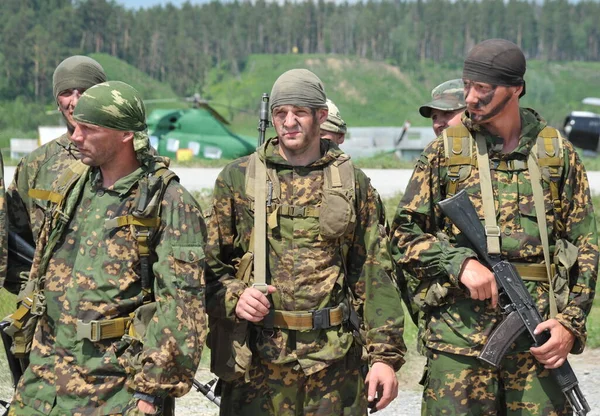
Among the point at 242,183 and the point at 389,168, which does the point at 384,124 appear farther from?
the point at 242,183

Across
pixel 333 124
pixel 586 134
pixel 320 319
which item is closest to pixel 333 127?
pixel 333 124

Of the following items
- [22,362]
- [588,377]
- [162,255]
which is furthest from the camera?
[588,377]

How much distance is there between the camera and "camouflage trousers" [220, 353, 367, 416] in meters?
4.04

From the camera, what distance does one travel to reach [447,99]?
588 centimetres

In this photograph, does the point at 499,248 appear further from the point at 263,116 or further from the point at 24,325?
the point at 24,325

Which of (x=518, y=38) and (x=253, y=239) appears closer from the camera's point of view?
(x=253, y=239)

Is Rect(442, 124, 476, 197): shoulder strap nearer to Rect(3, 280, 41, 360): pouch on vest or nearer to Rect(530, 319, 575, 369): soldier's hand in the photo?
Rect(530, 319, 575, 369): soldier's hand

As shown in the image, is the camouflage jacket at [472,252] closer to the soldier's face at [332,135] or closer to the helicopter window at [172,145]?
the soldier's face at [332,135]

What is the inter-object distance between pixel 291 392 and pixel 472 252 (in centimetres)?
102

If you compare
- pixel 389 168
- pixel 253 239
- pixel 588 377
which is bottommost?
pixel 389 168

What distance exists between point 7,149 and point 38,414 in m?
44.5

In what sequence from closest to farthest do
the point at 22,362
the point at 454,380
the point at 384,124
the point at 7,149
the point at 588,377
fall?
the point at 22,362 → the point at 454,380 → the point at 588,377 → the point at 7,149 → the point at 384,124

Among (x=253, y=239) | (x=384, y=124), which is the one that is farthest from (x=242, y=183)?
(x=384, y=124)

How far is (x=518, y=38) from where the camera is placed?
4830 inches
